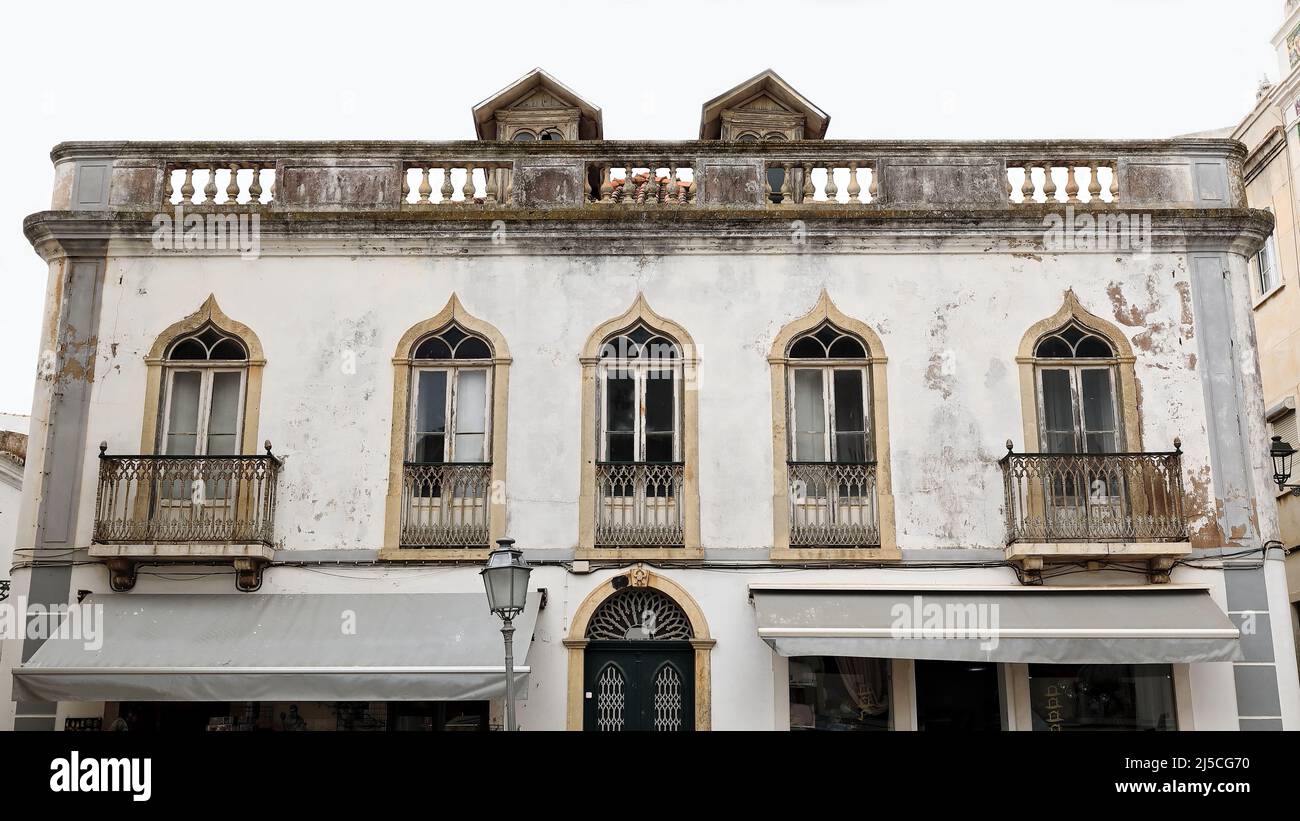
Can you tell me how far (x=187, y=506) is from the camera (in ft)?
45.9

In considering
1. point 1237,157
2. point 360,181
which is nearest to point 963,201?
point 1237,157

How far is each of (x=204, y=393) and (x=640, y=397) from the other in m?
5.00

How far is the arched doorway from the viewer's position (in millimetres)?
13602

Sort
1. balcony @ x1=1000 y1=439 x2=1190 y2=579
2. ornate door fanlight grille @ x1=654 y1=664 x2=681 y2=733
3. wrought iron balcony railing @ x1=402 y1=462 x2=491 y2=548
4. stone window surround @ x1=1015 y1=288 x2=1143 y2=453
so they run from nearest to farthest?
balcony @ x1=1000 y1=439 x2=1190 y2=579 → ornate door fanlight grille @ x1=654 y1=664 x2=681 y2=733 → wrought iron balcony railing @ x1=402 y1=462 x2=491 y2=548 → stone window surround @ x1=1015 y1=288 x2=1143 y2=453

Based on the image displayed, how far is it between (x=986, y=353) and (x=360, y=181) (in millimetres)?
7570

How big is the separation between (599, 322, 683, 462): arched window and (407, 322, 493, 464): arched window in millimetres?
1359

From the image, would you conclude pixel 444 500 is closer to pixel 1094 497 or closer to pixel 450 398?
pixel 450 398

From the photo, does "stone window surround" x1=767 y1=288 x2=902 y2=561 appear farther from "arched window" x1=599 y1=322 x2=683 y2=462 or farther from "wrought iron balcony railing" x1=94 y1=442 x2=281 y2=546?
"wrought iron balcony railing" x1=94 y1=442 x2=281 y2=546

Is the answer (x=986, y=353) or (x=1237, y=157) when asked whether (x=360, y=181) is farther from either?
(x=1237, y=157)
